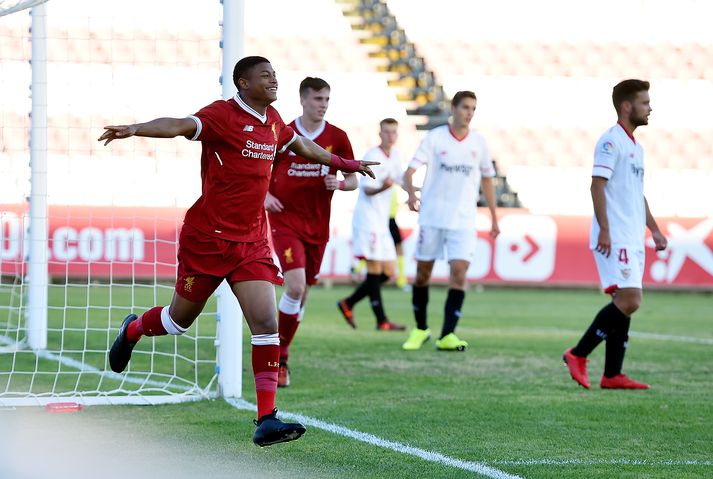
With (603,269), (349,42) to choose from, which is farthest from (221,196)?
(349,42)

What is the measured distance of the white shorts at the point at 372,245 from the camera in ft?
43.3

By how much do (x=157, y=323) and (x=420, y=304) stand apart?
16.6 feet

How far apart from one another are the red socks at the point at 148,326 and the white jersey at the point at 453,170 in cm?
458

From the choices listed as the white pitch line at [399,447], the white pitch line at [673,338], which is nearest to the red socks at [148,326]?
the white pitch line at [399,447]

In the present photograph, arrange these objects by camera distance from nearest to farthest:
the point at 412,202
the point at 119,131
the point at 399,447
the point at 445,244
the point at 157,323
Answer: the point at 119,131
the point at 399,447
the point at 157,323
the point at 412,202
the point at 445,244

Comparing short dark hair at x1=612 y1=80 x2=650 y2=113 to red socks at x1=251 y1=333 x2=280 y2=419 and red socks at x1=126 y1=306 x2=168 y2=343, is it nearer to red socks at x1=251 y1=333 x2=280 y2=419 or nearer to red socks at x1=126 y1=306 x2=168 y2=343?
red socks at x1=251 y1=333 x2=280 y2=419

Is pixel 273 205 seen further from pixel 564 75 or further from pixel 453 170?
pixel 564 75

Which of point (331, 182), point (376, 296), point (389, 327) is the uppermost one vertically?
point (331, 182)

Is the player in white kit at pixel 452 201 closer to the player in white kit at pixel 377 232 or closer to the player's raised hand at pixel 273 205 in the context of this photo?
the player in white kit at pixel 377 232

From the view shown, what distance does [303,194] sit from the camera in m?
7.96

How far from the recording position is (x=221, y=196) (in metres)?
5.50

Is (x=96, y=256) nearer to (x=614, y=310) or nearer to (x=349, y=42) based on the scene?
(x=349, y=42)

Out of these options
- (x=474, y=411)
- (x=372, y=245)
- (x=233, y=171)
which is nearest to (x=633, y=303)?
(x=474, y=411)

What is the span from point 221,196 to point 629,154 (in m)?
3.32
